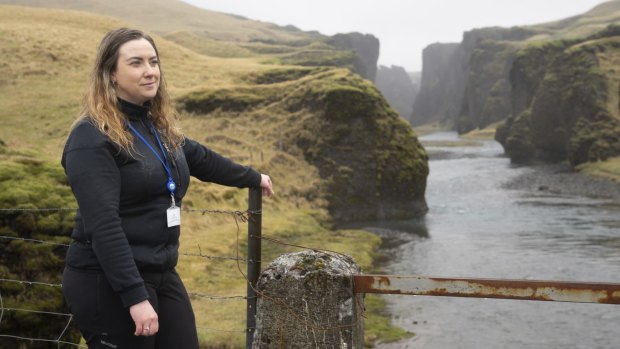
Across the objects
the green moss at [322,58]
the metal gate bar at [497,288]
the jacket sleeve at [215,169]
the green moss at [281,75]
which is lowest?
the metal gate bar at [497,288]

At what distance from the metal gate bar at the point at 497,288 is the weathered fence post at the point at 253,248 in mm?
1000

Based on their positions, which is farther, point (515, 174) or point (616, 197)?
point (515, 174)

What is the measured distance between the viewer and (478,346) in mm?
15273

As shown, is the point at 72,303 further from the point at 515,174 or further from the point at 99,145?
the point at 515,174

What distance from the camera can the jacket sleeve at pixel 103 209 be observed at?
11.9 ft

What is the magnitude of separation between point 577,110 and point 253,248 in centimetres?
7554

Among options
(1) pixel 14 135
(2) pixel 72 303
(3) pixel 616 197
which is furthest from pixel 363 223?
(2) pixel 72 303

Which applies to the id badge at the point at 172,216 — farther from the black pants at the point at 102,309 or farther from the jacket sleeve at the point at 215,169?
the jacket sleeve at the point at 215,169

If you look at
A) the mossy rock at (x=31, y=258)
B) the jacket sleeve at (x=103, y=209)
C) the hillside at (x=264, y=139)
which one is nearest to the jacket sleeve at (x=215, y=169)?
the jacket sleeve at (x=103, y=209)

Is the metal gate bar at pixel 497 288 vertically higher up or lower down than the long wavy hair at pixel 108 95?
lower down

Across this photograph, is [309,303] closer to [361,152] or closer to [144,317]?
[144,317]

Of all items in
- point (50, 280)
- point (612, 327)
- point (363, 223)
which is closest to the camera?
point (50, 280)

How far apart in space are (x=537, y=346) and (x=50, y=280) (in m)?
12.1

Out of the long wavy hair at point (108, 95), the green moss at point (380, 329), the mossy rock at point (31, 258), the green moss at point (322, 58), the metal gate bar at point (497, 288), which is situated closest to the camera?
the long wavy hair at point (108, 95)
